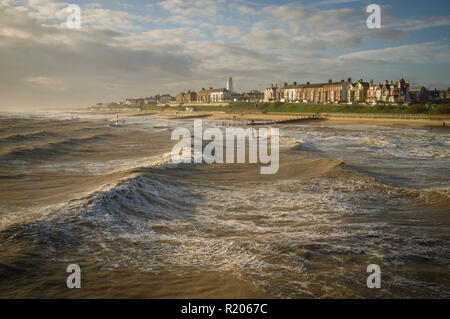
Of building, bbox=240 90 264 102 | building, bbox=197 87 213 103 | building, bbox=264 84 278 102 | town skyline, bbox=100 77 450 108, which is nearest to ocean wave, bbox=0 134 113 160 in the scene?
town skyline, bbox=100 77 450 108

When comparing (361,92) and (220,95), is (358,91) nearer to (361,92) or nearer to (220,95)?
(361,92)

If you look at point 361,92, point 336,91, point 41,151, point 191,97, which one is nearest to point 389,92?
point 361,92

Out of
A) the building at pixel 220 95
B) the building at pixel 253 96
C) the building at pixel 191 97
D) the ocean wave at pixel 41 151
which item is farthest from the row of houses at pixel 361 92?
the ocean wave at pixel 41 151

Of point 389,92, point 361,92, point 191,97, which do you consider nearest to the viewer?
point 389,92

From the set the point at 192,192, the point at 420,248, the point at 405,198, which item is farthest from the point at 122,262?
the point at 405,198
